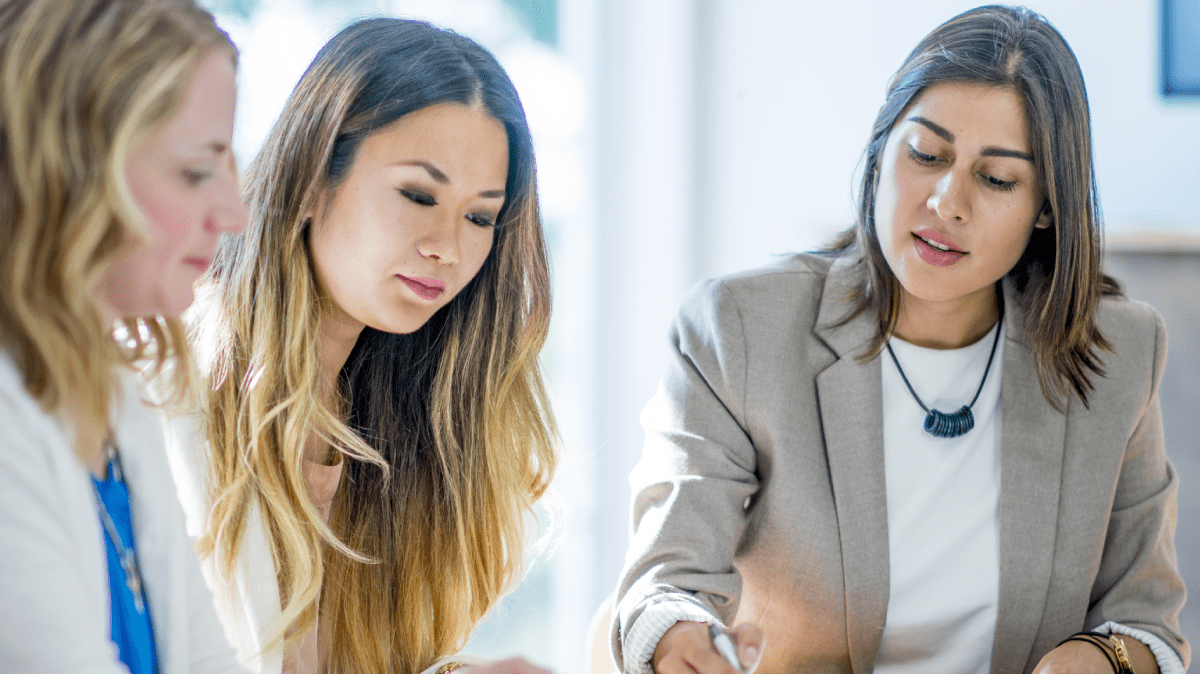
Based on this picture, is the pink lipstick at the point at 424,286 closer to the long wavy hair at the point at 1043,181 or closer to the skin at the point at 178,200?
the skin at the point at 178,200

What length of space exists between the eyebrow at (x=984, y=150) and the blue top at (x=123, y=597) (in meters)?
1.02

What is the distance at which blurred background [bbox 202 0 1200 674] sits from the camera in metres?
1.97

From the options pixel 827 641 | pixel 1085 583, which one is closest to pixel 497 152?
pixel 827 641

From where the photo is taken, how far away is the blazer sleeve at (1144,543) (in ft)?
4.31

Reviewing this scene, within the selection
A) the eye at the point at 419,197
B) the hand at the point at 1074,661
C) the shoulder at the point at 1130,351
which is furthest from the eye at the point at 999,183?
the eye at the point at 419,197

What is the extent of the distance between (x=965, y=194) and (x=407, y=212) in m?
0.70

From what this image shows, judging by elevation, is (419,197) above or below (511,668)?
above

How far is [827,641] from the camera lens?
51.4 inches

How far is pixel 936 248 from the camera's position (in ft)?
4.22

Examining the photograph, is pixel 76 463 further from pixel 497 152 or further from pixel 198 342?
pixel 497 152

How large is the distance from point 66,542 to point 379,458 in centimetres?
54

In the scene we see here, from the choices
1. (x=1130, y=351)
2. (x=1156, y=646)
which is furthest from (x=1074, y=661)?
(x=1130, y=351)

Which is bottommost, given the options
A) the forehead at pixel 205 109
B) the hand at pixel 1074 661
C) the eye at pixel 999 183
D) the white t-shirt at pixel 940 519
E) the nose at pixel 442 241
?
the hand at pixel 1074 661

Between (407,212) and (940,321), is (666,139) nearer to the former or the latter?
(940,321)
